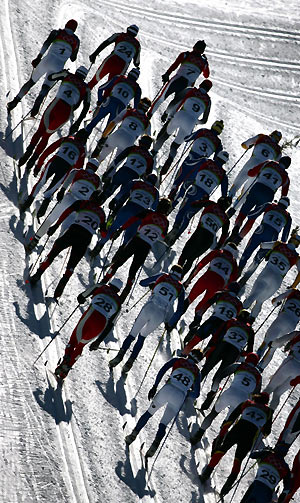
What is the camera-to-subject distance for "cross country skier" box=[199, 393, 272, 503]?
43.4 ft

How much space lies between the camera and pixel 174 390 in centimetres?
1304

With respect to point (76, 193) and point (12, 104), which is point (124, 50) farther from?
point (76, 193)

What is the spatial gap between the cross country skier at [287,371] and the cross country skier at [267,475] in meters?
1.68

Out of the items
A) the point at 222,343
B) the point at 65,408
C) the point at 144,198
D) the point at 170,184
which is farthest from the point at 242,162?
the point at 65,408

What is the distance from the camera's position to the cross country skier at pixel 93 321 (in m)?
13.2

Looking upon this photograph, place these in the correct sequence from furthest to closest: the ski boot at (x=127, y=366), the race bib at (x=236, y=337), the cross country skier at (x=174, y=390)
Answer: the ski boot at (x=127, y=366) → the race bib at (x=236, y=337) → the cross country skier at (x=174, y=390)

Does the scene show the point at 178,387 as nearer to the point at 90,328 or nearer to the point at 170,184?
the point at 90,328

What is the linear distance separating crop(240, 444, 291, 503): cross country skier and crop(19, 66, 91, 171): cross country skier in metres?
5.66

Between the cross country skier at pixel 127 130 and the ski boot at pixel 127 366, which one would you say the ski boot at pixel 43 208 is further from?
the ski boot at pixel 127 366

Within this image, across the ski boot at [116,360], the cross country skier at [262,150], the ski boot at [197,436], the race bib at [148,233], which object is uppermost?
the cross country skier at [262,150]

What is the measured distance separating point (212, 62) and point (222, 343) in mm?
11369

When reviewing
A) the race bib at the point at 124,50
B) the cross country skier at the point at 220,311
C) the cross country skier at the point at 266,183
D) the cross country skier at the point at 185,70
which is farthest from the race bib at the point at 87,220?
the race bib at the point at 124,50

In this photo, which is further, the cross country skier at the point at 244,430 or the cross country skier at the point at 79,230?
the cross country skier at the point at 79,230

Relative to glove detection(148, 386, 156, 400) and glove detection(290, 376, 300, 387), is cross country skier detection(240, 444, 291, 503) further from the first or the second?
glove detection(290, 376, 300, 387)
